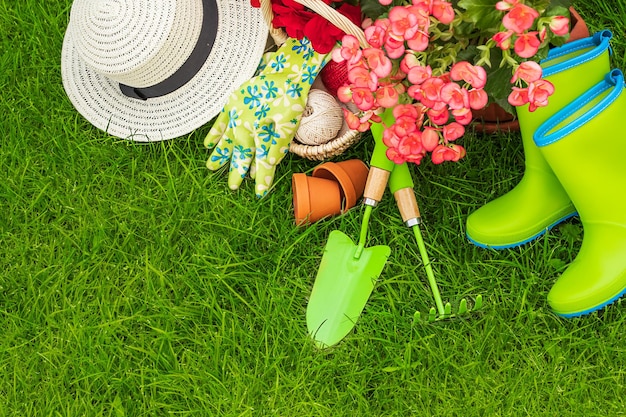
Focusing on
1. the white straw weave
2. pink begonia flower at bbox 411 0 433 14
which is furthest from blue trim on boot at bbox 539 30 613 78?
the white straw weave

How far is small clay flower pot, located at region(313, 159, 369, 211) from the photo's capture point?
4.82 ft

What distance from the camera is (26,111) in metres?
1.69

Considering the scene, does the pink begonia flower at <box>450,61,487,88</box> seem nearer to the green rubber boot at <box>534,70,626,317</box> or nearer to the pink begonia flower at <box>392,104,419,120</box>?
the pink begonia flower at <box>392,104,419,120</box>

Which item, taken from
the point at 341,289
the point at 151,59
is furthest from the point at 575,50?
the point at 151,59

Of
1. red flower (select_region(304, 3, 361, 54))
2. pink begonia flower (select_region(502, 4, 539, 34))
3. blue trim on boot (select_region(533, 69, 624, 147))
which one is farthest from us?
red flower (select_region(304, 3, 361, 54))

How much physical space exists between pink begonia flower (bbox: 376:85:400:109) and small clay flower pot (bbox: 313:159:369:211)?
38 centimetres

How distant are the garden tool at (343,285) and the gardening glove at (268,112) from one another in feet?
0.70

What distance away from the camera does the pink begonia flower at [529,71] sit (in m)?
0.99

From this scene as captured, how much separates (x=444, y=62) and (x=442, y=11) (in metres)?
0.12

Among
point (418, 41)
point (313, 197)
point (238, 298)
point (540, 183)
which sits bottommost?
point (238, 298)

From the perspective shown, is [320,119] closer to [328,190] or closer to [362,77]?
[328,190]

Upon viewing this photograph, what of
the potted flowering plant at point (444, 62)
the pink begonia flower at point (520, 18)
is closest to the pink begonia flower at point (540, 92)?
the potted flowering plant at point (444, 62)

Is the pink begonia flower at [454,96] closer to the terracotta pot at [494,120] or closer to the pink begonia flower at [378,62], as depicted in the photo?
the pink begonia flower at [378,62]

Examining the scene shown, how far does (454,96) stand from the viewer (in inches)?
39.6
